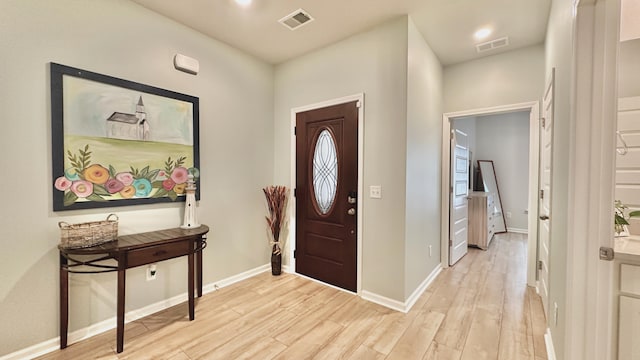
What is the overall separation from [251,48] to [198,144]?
4.30 ft

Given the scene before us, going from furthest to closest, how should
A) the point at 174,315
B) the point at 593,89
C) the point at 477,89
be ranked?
the point at 477,89 < the point at 174,315 < the point at 593,89

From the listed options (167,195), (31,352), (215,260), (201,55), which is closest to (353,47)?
(201,55)

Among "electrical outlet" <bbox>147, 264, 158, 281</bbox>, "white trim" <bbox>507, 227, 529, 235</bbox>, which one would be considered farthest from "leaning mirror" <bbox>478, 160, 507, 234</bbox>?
"electrical outlet" <bbox>147, 264, 158, 281</bbox>

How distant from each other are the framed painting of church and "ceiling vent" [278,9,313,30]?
1.17m

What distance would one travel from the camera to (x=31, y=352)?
5.91ft

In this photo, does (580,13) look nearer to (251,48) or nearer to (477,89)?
(477,89)

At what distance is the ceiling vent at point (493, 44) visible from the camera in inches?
112

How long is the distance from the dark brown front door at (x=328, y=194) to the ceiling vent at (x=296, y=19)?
867 millimetres

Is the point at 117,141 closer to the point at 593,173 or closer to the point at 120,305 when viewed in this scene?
the point at 120,305

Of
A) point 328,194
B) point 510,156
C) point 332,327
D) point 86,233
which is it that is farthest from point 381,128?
point 510,156

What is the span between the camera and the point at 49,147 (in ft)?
6.13

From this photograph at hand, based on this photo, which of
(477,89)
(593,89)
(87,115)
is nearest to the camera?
(593,89)

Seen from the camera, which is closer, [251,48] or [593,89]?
[593,89]

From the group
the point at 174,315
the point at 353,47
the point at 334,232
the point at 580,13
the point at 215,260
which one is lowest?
the point at 174,315
